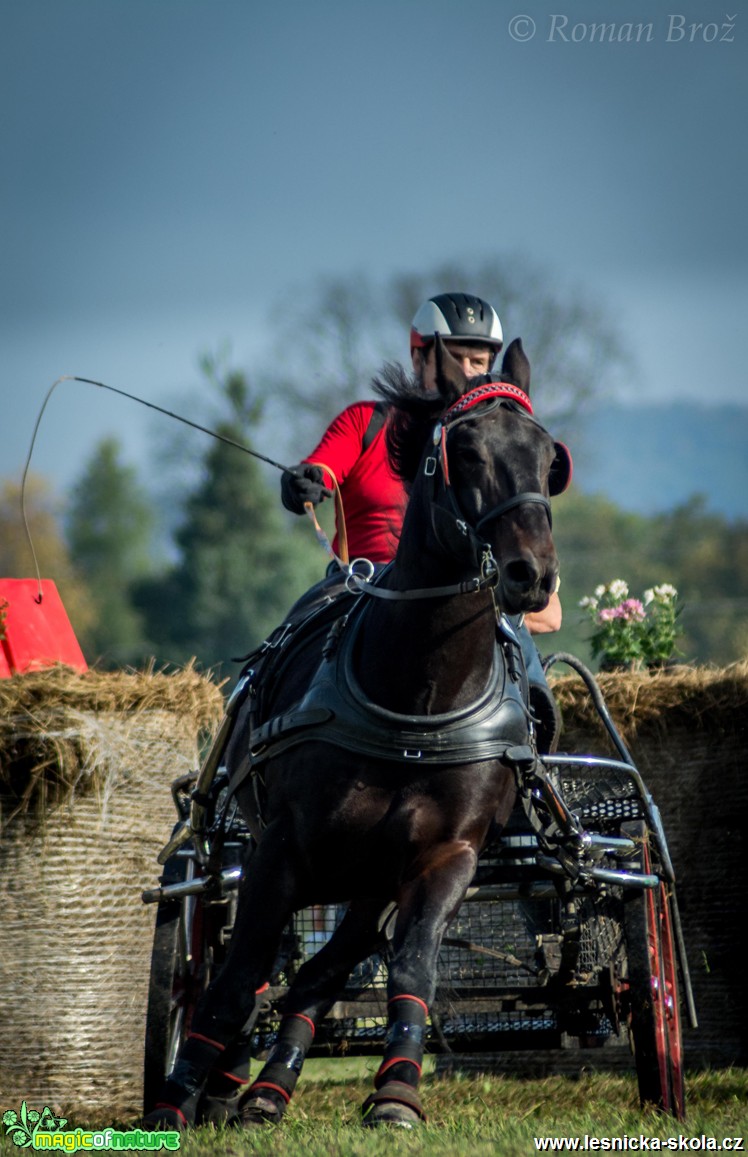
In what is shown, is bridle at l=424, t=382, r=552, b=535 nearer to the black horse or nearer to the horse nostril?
the black horse

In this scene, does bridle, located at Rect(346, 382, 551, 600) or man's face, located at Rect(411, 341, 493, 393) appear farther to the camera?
man's face, located at Rect(411, 341, 493, 393)

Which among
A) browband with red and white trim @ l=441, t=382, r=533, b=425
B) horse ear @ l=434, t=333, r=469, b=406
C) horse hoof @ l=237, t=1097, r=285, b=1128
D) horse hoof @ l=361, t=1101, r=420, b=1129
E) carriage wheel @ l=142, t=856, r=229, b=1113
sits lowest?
horse hoof @ l=361, t=1101, r=420, b=1129

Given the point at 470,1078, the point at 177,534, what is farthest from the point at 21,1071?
the point at 177,534

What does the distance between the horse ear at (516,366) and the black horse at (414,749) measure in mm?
27

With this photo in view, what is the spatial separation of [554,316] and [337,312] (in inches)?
188

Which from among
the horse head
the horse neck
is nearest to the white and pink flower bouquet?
the horse head

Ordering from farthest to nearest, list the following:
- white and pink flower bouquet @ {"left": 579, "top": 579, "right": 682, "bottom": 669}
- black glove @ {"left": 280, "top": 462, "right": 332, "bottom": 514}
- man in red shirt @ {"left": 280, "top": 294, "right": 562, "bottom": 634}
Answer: white and pink flower bouquet @ {"left": 579, "top": 579, "right": 682, "bottom": 669} < man in red shirt @ {"left": 280, "top": 294, "right": 562, "bottom": 634} < black glove @ {"left": 280, "top": 462, "right": 332, "bottom": 514}

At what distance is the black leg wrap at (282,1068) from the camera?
4.55 meters

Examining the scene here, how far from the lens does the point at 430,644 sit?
14.0 ft

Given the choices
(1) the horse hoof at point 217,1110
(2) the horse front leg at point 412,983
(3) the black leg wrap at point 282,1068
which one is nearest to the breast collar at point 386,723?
(2) the horse front leg at point 412,983

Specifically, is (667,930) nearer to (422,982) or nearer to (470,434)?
(422,982)

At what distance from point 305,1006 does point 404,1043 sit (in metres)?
0.95

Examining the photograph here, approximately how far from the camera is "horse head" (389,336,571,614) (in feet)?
12.8

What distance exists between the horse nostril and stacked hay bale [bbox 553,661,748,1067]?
3602 mm
